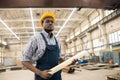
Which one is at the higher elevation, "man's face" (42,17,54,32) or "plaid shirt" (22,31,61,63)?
"man's face" (42,17,54,32)

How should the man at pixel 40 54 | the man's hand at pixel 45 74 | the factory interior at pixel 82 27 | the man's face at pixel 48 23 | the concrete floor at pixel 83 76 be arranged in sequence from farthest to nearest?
the concrete floor at pixel 83 76 < the factory interior at pixel 82 27 < the man's face at pixel 48 23 < the man at pixel 40 54 < the man's hand at pixel 45 74

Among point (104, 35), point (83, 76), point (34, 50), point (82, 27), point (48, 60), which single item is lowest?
point (83, 76)

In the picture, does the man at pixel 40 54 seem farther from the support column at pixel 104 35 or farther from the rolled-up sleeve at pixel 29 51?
the support column at pixel 104 35

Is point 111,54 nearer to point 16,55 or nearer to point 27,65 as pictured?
point 27,65

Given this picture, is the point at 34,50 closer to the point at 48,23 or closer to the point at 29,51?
the point at 29,51

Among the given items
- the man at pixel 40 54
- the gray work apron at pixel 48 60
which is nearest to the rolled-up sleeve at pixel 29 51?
the man at pixel 40 54

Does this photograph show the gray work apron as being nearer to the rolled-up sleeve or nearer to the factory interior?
the rolled-up sleeve

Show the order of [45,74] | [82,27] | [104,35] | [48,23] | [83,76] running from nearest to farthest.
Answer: [45,74] → [48,23] → [83,76] → [104,35] → [82,27]

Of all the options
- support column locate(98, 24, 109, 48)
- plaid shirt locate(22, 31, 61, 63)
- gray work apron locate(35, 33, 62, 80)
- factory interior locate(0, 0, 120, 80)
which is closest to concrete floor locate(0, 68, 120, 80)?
factory interior locate(0, 0, 120, 80)

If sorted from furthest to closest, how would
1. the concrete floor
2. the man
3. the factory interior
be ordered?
the concrete floor < the factory interior < the man

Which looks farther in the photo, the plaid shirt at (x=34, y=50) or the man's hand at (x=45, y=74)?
the plaid shirt at (x=34, y=50)

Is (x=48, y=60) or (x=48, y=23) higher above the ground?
(x=48, y=23)

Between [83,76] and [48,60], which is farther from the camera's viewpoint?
[83,76]

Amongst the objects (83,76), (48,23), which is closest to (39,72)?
(48,23)
